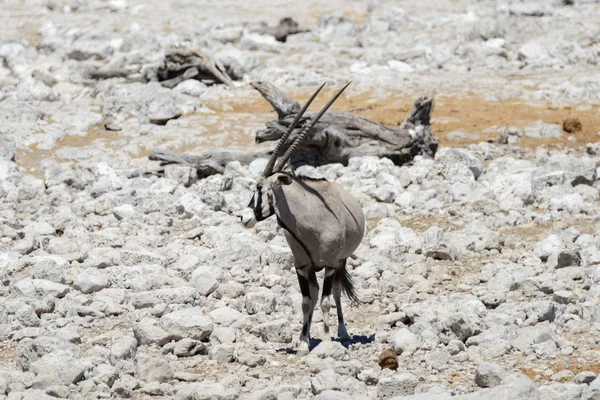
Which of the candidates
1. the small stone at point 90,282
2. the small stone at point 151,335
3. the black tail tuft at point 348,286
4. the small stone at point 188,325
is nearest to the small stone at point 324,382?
the small stone at point 188,325

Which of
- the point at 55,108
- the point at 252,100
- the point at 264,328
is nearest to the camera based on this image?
the point at 264,328

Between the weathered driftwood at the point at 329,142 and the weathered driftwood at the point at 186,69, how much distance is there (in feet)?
22.1

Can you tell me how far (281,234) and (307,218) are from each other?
471 centimetres

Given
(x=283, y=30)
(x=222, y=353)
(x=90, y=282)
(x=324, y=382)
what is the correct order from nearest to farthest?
(x=324, y=382) < (x=222, y=353) < (x=90, y=282) < (x=283, y=30)

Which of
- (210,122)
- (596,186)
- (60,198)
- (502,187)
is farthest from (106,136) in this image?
(596,186)

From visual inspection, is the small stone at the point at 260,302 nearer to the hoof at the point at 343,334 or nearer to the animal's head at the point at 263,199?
the hoof at the point at 343,334

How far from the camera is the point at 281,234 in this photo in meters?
13.9

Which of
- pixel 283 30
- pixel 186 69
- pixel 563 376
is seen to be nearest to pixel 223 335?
pixel 563 376

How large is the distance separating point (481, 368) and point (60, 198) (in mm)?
10746

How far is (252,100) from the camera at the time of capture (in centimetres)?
2395

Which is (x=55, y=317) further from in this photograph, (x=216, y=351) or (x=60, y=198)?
(x=60, y=198)

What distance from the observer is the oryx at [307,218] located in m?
9.05

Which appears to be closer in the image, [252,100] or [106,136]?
[106,136]

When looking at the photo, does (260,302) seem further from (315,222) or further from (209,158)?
(209,158)
